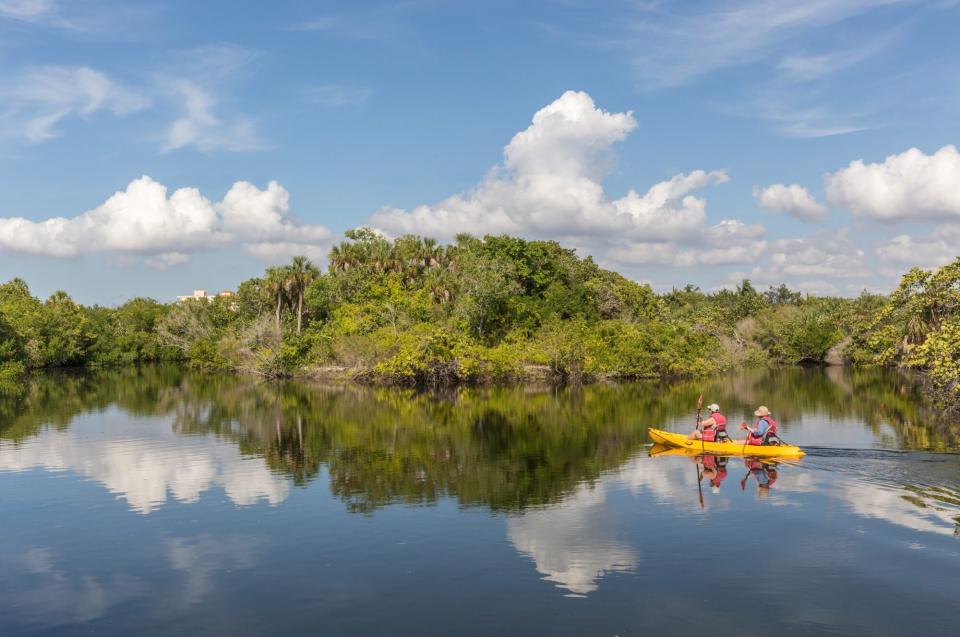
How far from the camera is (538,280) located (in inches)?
2704

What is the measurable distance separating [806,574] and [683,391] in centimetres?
3715

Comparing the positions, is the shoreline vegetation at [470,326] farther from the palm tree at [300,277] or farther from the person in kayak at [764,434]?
the person in kayak at [764,434]

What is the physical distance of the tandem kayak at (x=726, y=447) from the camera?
2442 cm

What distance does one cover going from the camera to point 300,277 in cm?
7169

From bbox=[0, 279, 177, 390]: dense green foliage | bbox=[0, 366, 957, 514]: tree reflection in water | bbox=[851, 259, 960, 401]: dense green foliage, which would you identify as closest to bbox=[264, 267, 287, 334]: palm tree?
bbox=[0, 366, 957, 514]: tree reflection in water

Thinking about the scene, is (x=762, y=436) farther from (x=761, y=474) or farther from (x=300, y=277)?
(x=300, y=277)

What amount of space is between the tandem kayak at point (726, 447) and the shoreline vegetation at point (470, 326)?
19458mm

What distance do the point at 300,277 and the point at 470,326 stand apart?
18.6 m

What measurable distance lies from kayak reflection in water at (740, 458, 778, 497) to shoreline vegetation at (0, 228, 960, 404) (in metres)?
20.3

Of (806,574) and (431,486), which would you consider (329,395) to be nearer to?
(431,486)

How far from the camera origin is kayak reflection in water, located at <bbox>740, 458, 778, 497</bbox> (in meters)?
21.3

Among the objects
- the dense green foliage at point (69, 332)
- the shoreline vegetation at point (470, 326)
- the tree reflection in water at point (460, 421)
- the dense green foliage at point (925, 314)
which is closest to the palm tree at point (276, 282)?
the shoreline vegetation at point (470, 326)

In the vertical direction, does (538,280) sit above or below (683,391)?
above

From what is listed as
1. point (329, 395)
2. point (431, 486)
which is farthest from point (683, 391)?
point (431, 486)
